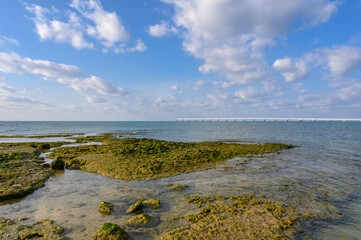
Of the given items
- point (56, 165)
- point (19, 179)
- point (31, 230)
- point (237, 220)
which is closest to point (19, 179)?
point (19, 179)

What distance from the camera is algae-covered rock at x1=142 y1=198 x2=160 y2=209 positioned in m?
8.44

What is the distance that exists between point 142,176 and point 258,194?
306 inches

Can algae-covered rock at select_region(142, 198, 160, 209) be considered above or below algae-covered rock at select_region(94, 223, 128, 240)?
below

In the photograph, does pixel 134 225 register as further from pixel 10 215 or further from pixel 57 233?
pixel 10 215

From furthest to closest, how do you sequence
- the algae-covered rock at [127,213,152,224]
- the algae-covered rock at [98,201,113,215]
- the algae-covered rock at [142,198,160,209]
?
the algae-covered rock at [142,198,160,209] < the algae-covered rock at [98,201,113,215] < the algae-covered rock at [127,213,152,224]

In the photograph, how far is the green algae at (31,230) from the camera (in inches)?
240

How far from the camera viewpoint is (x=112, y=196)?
9.75 meters

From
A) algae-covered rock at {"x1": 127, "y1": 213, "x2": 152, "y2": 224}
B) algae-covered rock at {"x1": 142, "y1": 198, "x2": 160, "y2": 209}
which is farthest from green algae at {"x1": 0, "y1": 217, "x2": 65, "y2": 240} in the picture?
algae-covered rock at {"x1": 142, "y1": 198, "x2": 160, "y2": 209}

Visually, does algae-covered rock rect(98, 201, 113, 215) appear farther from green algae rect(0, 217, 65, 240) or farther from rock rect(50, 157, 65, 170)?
rock rect(50, 157, 65, 170)

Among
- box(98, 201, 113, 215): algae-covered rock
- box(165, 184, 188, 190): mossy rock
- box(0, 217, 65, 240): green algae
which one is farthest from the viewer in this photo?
box(165, 184, 188, 190): mossy rock

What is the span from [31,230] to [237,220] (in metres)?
7.54

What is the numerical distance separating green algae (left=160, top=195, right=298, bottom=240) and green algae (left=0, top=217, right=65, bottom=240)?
12.5 feet

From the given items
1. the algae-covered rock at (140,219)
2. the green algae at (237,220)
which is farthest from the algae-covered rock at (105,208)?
the green algae at (237,220)

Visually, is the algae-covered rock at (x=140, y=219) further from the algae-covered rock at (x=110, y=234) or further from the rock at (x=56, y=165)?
the rock at (x=56, y=165)
